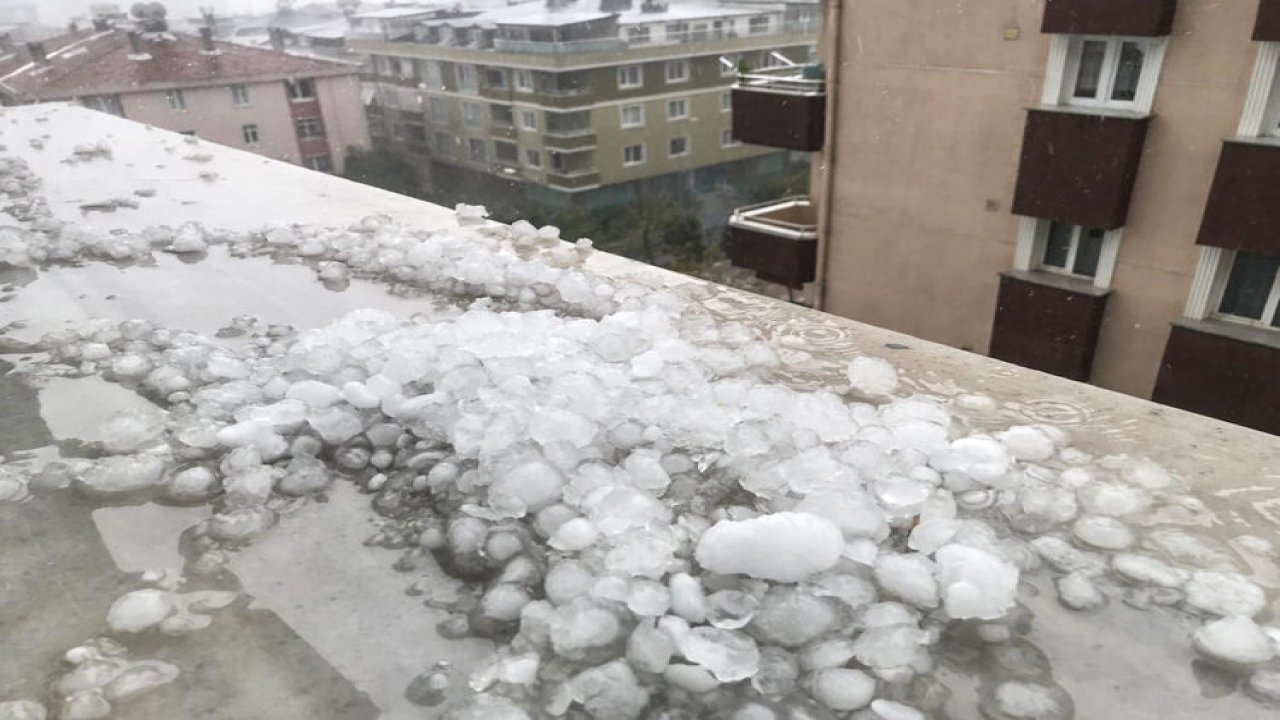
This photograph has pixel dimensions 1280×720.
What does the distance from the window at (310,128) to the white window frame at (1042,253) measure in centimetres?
1254

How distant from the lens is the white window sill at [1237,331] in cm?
398

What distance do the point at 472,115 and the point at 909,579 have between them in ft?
44.3

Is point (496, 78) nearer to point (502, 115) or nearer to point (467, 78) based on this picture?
point (502, 115)

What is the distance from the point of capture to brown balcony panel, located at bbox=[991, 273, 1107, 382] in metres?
4.62

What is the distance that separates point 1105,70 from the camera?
4.18m

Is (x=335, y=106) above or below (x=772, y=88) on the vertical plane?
below

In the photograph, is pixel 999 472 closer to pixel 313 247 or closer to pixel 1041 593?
pixel 1041 593

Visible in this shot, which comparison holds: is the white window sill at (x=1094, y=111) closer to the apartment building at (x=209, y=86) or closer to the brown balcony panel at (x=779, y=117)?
the brown balcony panel at (x=779, y=117)

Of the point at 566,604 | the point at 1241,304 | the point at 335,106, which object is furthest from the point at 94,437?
the point at 335,106

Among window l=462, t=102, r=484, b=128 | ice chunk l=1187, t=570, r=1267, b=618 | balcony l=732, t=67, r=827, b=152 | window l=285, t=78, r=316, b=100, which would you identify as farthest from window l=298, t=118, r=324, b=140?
ice chunk l=1187, t=570, r=1267, b=618

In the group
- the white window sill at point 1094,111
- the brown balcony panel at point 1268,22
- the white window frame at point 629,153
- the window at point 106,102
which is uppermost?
the brown balcony panel at point 1268,22

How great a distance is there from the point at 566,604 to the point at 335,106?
15.0 meters

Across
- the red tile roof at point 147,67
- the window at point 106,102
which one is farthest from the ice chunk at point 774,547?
the window at point 106,102

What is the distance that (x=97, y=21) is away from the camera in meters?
13.3
